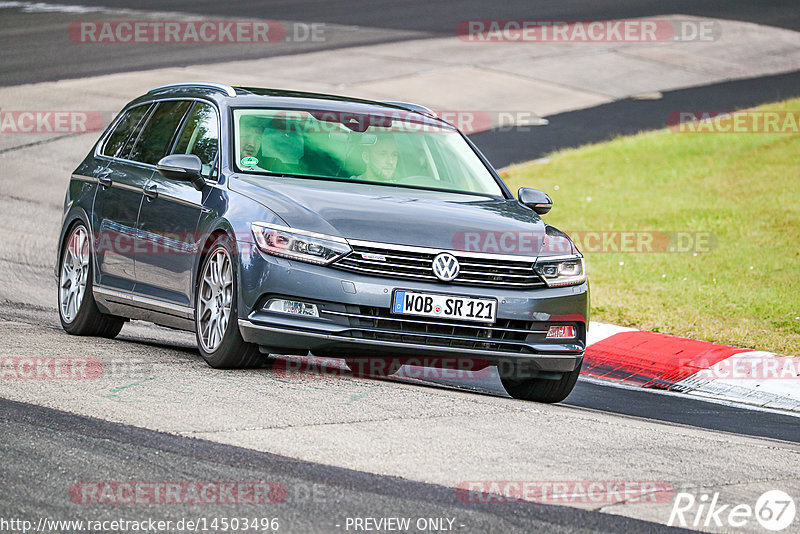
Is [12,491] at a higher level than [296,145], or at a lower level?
lower

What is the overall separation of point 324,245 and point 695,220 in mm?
9534

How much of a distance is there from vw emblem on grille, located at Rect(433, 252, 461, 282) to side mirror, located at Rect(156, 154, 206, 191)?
173cm

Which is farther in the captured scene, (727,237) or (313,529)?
(727,237)

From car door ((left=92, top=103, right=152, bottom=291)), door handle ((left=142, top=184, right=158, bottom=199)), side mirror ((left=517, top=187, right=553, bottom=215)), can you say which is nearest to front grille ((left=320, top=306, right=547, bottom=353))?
side mirror ((left=517, top=187, right=553, bottom=215))

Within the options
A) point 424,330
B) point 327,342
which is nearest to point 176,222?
point 327,342

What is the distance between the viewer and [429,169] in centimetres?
904

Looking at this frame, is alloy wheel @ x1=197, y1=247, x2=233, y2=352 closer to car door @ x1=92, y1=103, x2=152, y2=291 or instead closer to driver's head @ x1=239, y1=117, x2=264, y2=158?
driver's head @ x1=239, y1=117, x2=264, y2=158

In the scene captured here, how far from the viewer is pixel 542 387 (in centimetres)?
849

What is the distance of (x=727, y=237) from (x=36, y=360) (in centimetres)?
936

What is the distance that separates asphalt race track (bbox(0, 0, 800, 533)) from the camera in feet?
17.0

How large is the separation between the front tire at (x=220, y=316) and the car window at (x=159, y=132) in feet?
5.00

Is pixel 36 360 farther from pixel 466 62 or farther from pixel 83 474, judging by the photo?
pixel 466 62

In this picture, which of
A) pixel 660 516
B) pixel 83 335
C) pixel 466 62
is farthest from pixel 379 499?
pixel 466 62

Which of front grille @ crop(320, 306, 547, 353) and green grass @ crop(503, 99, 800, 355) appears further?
green grass @ crop(503, 99, 800, 355)
